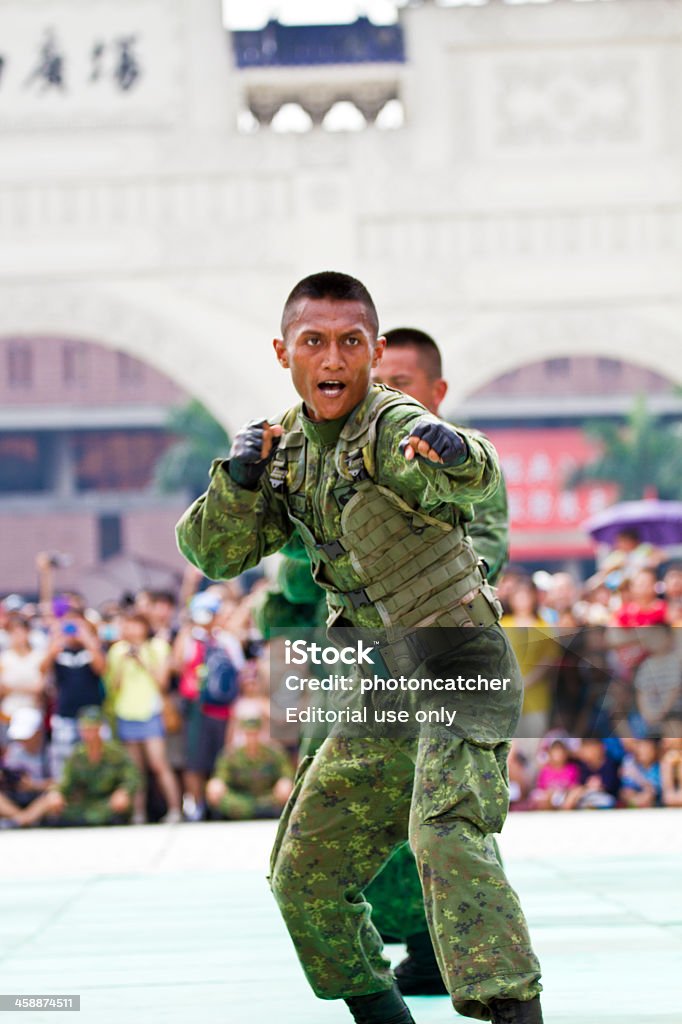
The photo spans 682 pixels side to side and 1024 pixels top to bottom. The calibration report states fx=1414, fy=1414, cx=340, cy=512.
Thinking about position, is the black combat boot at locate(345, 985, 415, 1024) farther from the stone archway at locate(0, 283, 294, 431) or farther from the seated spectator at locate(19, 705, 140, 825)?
the stone archway at locate(0, 283, 294, 431)

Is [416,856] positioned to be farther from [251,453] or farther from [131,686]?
[131,686]

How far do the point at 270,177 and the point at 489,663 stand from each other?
1120 cm

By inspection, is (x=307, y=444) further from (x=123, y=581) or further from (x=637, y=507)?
(x=123, y=581)

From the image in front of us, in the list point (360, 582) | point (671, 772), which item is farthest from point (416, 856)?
point (671, 772)

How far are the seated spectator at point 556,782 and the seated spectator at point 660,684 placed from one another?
489 millimetres

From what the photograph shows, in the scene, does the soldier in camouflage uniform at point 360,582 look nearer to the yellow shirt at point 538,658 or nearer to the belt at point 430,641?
the belt at point 430,641

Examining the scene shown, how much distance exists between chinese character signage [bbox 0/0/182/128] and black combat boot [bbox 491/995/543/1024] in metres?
11.9

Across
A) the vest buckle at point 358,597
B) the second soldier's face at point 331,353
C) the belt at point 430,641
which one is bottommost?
the belt at point 430,641

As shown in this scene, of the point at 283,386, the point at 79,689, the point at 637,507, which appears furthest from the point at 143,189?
the point at 79,689

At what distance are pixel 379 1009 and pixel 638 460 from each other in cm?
3193

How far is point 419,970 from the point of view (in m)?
3.21

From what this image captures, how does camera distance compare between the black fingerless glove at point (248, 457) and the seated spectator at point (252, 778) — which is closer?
the black fingerless glove at point (248, 457)

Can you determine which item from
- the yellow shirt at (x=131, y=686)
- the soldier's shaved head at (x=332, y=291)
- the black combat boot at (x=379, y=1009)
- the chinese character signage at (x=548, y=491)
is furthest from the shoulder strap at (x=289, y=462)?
→ the chinese character signage at (x=548, y=491)

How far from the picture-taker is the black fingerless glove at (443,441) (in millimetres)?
2092
